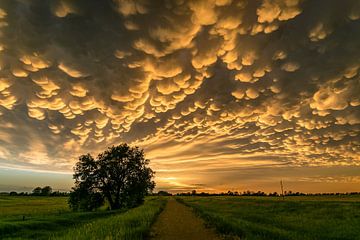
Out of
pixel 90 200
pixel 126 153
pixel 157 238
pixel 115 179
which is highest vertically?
pixel 126 153

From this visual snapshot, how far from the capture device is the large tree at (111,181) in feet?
172

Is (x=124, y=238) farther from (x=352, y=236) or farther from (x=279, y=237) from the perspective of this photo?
(x=352, y=236)

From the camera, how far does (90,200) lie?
52281 mm

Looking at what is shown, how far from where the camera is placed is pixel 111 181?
54906 mm

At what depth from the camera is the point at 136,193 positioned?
55406mm

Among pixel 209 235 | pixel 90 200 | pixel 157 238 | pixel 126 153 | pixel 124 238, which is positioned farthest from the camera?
pixel 126 153

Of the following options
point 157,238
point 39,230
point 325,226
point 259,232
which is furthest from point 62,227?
point 325,226

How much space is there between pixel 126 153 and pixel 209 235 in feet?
136

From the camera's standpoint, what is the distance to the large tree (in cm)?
5250

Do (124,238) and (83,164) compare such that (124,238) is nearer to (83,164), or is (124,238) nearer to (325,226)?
(325,226)

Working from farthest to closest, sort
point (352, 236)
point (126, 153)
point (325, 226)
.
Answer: point (126, 153)
point (325, 226)
point (352, 236)

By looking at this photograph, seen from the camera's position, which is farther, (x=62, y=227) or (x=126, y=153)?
(x=126, y=153)

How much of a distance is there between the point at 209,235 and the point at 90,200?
3840cm

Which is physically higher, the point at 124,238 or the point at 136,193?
the point at 136,193
